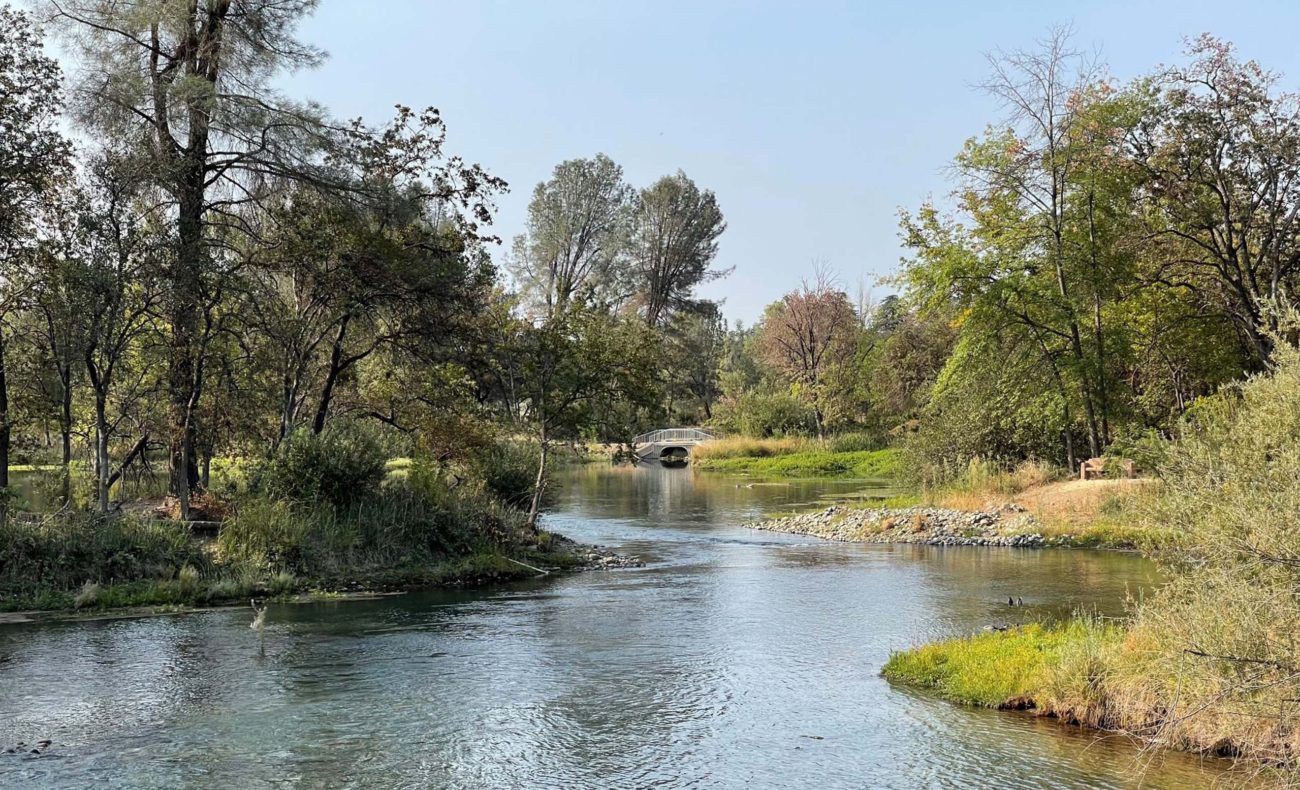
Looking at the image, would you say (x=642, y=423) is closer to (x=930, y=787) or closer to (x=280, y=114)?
(x=280, y=114)

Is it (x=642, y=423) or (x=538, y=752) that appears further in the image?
(x=642, y=423)

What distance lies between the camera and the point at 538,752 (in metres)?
9.94

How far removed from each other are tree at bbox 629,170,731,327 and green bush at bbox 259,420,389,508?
5413cm

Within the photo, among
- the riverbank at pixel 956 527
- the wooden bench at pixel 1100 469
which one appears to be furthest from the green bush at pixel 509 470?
the wooden bench at pixel 1100 469

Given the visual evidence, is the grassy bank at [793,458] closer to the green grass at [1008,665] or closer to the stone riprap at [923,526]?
the stone riprap at [923,526]

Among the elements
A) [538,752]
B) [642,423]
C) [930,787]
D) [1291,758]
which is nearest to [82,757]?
[538,752]

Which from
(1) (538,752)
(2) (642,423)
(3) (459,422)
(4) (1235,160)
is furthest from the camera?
(4) (1235,160)

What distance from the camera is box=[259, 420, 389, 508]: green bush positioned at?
20922 mm

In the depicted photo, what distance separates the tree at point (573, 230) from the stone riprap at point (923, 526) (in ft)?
128

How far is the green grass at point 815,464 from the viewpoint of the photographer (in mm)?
56938

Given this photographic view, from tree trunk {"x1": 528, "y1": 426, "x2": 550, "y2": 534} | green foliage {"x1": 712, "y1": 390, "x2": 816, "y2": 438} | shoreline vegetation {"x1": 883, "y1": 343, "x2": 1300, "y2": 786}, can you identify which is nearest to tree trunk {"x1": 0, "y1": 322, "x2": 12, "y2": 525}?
tree trunk {"x1": 528, "y1": 426, "x2": 550, "y2": 534}

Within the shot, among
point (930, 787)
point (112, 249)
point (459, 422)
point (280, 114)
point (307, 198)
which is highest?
point (280, 114)

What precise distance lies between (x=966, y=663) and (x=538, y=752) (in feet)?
18.2

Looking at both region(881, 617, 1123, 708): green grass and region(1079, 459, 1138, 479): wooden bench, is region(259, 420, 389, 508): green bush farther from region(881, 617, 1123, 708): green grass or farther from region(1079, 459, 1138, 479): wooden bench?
region(1079, 459, 1138, 479): wooden bench
